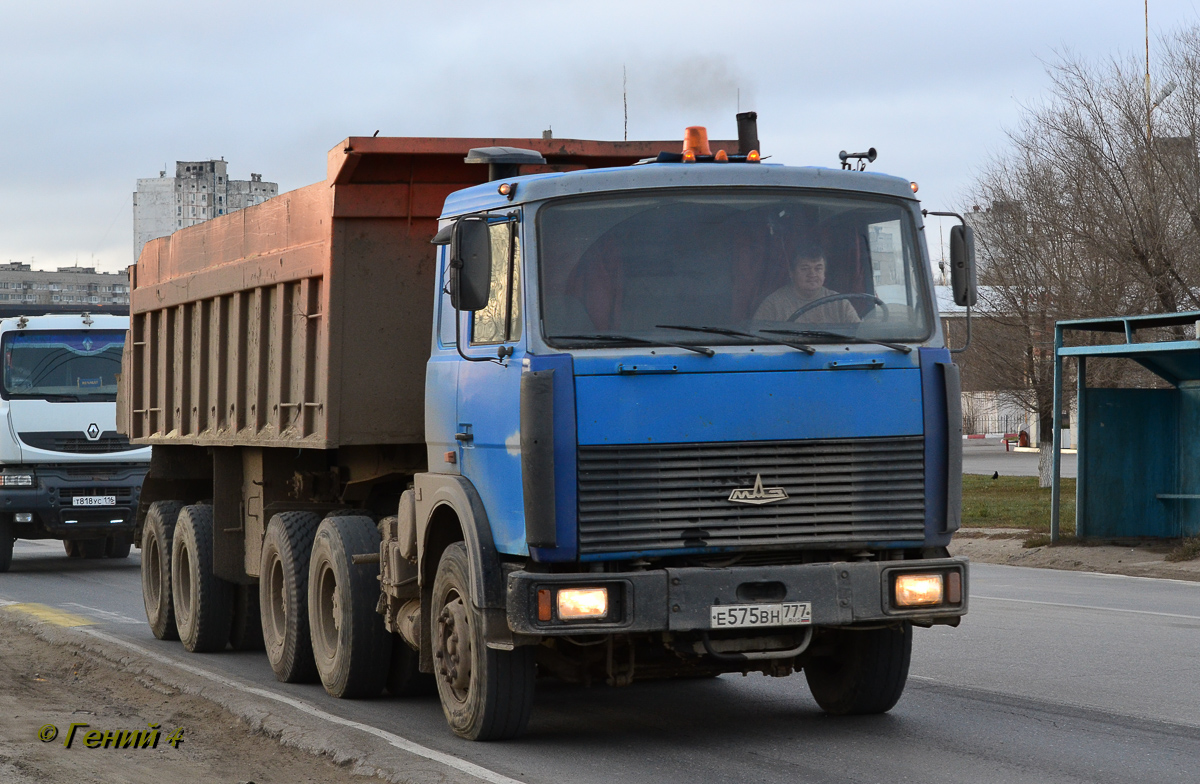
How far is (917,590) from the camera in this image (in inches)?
277

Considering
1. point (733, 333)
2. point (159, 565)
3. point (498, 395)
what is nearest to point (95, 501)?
point (159, 565)

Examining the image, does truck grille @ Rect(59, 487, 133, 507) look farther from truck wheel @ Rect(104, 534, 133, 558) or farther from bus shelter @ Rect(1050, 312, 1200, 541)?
bus shelter @ Rect(1050, 312, 1200, 541)

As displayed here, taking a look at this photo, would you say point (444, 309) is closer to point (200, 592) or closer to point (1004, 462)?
point (200, 592)

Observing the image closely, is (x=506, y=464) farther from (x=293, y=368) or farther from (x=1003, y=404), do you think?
(x=1003, y=404)

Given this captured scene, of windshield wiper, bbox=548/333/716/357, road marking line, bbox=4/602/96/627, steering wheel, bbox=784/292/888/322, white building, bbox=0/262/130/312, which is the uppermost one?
white building, bbox=0/262/130/312

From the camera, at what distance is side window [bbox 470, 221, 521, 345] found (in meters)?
7.05

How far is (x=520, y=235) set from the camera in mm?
7090

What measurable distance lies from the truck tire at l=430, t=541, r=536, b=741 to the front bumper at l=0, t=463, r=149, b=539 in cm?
1240

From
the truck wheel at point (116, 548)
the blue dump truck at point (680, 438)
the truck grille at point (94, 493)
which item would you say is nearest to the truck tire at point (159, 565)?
the blue dump truck at point (680, 438)

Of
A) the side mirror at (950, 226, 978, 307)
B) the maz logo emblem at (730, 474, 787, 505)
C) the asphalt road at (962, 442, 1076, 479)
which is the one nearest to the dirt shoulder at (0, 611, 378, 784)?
the maz logo emblem at (730, 474, 787, 505)

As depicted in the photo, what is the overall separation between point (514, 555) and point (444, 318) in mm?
1537

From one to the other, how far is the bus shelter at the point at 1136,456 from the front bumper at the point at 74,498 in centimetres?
1147

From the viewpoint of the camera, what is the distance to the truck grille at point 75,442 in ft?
63.2

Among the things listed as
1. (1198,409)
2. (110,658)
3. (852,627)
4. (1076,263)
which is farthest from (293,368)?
(1076,263)
